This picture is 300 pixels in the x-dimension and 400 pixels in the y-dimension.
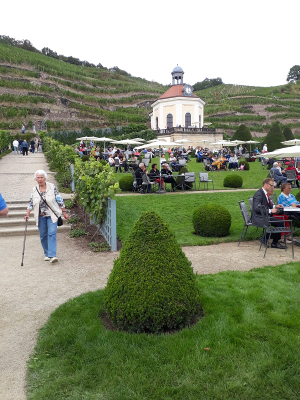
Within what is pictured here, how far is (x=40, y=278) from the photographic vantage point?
519 cm

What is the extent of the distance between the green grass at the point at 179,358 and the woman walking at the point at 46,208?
2.11 metres

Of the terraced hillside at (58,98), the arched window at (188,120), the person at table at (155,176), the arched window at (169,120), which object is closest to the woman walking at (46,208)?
the person at table at (155,176)

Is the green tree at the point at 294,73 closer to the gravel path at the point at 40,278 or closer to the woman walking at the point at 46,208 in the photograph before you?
the gravel path at the point at 40,278

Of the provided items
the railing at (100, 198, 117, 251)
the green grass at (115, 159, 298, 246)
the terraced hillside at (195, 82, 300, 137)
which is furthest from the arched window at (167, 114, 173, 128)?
the railing at (100, 198, 117, 251)

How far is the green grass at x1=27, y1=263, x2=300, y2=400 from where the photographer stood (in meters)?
2.59

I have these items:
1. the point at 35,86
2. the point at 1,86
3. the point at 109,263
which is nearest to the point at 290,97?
the point at 35,86

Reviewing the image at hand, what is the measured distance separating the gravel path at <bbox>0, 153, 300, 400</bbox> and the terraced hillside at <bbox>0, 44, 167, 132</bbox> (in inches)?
1570

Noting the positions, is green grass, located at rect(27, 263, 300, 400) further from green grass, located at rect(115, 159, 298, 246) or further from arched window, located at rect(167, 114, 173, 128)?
arched window, located at rect(167, 114, 173, 128)

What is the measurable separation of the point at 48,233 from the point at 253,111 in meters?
61.0

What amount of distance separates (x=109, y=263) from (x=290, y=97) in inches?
2987

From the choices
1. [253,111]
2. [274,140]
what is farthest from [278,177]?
[253,111]

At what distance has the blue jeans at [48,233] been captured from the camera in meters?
5.85

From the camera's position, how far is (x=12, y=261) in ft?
19.7

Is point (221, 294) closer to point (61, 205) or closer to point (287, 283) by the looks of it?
point (287, 283)
